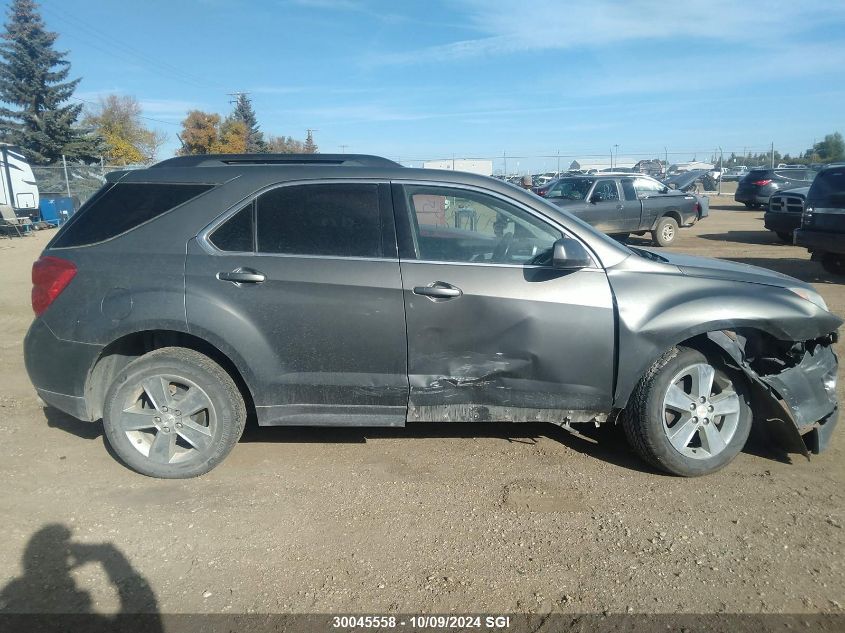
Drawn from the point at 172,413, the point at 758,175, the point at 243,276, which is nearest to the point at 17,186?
the point at 172,413

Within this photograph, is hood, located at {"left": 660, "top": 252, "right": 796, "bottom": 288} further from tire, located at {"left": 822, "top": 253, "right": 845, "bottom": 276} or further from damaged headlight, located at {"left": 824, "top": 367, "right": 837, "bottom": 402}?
tire, located at {"left": 822, "top": 253, "right": 845, "bottom": 276}

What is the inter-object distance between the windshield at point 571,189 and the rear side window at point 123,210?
1316 centimetres

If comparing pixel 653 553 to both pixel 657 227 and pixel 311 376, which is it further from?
pixel 657 227

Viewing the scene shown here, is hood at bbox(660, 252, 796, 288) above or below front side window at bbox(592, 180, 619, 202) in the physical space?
below

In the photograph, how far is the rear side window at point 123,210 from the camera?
388 centimetres

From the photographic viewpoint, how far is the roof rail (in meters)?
4.10

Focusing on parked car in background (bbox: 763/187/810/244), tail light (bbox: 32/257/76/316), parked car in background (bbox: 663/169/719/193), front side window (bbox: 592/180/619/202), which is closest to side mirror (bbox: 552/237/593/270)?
tail light (bbox: 32/257/76/316)

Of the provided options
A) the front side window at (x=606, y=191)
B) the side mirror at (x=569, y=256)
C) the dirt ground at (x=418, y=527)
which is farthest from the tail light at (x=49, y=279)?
the front side window at (x=606, y=191)

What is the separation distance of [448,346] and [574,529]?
47.5 inches

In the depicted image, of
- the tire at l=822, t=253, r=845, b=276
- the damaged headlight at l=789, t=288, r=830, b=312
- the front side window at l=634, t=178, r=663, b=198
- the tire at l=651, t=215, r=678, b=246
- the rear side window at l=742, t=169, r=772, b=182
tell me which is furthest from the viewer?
the rear side window at l=742, t=169, r=772, b=182

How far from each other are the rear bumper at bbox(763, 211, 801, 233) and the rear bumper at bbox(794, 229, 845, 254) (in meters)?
4.92

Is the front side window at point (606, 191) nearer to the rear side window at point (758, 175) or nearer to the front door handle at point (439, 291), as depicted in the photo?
the rear side window at point (758, 175)

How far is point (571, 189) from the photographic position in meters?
16.3

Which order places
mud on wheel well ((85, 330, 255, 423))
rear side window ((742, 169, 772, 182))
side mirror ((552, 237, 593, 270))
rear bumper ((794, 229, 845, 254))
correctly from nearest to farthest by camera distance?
side mirror ((552, 237, 593, 270)), mud on wheel well ((85, 330, 255, 423)), rear bumper ((794, 229, 845, 254)), rear side window ((742, 169, 772, 182))
